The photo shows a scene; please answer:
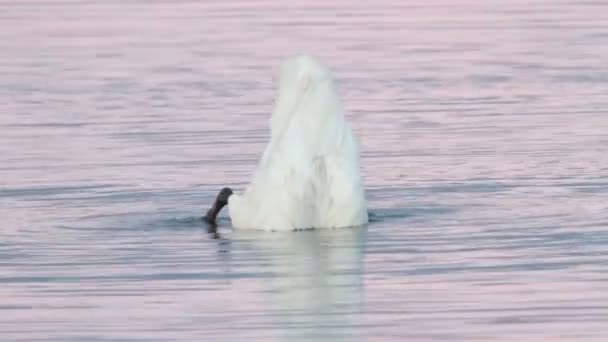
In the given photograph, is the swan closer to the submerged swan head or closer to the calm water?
the submerged swan head

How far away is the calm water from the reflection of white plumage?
0.77 ft

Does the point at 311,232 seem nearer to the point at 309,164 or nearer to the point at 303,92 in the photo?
the point at 309,164

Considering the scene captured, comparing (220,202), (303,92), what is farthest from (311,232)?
(303,92)

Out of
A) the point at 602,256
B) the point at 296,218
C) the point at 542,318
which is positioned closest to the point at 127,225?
the point at 296,218

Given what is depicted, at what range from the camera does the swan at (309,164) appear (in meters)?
19.1

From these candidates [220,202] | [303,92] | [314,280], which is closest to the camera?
[314,280]

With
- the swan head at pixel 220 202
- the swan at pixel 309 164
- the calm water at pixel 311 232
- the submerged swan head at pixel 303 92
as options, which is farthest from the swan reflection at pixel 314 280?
the submerged swan head at pixel 303 92

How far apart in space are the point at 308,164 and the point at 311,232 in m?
0.59

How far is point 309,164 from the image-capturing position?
62.7 feet

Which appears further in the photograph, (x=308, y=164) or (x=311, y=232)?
(x=311, y=232)

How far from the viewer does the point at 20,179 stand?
2302 centimetres

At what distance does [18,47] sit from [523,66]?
32.0 ft

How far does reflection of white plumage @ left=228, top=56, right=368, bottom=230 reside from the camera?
19.1 m

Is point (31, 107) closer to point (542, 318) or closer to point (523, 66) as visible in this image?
point (523, 66)
